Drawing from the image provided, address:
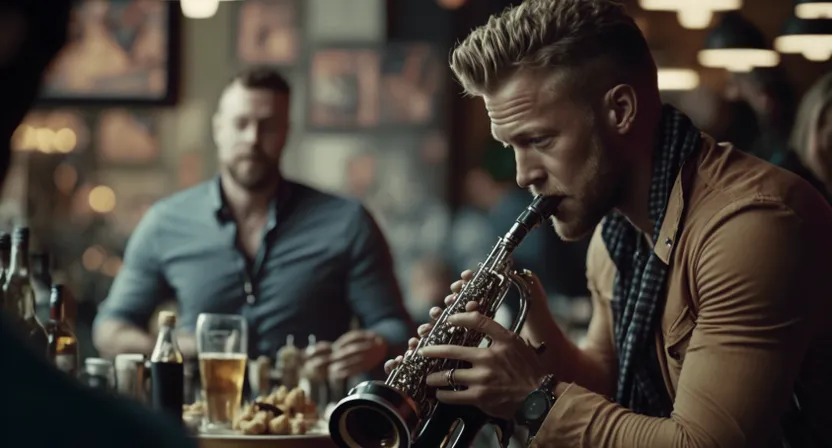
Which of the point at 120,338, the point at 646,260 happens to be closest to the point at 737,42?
the point at 120,338

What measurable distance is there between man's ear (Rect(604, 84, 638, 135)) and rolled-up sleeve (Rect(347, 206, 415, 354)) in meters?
1.45

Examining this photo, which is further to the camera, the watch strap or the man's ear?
the man's ear

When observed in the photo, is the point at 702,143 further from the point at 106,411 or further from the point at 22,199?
the point at 22,199

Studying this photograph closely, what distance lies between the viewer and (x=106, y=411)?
1.99 ft

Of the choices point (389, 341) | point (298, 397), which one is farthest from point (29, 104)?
point (389, 341)

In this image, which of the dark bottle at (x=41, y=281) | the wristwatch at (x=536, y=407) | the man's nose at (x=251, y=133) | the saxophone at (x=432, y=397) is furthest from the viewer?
the man's nose at (x=251, y=133)

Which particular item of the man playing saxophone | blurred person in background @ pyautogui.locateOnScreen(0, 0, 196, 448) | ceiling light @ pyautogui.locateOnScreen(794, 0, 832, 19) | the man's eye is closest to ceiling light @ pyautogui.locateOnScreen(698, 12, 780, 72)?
ceiling light @ pyautogui.locateOnScreen(794, 0, 832, 19)

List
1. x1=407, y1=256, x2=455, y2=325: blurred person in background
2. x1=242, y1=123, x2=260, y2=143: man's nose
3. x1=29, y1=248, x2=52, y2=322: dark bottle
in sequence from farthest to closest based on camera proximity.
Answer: x1=407, y1=256, x2=455, y2=325: blurred person in background
x1=242, y1=123, x2=260, y2=143: man's nose
x1=29, y1=248, x2=52, y2=322: dark bottle

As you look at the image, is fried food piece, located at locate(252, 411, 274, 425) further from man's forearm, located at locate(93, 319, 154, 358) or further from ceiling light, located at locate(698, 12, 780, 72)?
ceiling light, located at locate(698, 12, 780, 72)

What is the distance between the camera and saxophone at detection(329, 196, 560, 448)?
1.88 m

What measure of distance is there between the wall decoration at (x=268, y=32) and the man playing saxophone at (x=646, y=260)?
692 cm

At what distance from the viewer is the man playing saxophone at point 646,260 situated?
196 cm

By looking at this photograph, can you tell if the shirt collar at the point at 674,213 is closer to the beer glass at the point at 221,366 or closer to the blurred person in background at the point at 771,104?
the beer glass at the point at 221,366

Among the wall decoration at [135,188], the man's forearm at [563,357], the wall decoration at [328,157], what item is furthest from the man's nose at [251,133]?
the wall decoration at [135,188]
